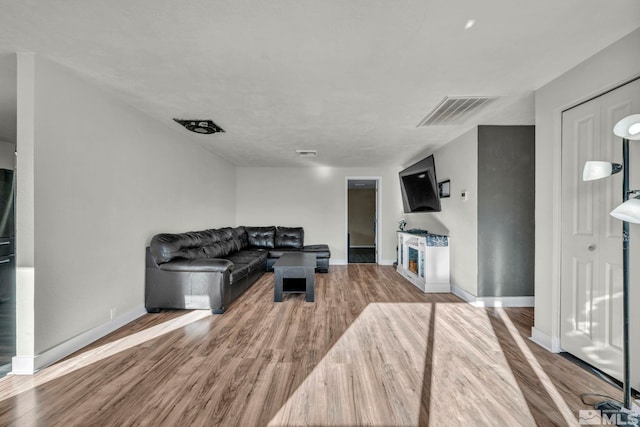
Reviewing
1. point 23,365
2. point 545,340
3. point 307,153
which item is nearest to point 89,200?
point 23,365

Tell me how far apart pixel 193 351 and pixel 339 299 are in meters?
2.08

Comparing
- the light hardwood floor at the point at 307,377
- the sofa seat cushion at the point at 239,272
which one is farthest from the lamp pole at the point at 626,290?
the sofa seat cushion at the point at 239,272

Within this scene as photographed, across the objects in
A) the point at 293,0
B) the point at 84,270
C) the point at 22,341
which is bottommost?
the point at 22,341

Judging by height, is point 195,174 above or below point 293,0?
below

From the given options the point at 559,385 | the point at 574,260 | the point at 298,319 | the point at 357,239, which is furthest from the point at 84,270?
the point at 357,239

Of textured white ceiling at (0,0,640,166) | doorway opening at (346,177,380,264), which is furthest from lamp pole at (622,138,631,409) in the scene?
doorway opening at (346,177,380,264)

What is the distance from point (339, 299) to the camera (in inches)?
154

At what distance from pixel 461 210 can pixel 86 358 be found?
4707 mm

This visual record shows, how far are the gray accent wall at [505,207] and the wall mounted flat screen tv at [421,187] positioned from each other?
34.0 inches

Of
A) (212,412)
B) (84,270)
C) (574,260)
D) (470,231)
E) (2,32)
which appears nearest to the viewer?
(212,412)

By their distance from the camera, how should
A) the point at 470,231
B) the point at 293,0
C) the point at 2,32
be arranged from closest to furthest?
the point at 293,0
the point at 2,32
the point at 470,231

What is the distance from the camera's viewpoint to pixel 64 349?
2291mm

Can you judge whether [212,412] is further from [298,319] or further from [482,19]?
[482,19]

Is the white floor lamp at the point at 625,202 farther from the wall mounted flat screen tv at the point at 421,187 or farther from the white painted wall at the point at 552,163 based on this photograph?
the wall mounted flat screen tv at the point at 421,187
